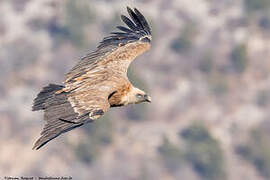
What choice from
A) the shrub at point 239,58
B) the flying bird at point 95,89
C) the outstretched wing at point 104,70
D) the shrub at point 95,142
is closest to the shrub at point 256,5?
the shrub at point 239,58

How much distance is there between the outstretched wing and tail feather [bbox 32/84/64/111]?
0.81ft

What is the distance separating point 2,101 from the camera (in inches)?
2122

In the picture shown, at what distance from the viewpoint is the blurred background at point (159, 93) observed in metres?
51.2

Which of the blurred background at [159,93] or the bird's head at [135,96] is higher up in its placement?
the blurred background at [159,93]

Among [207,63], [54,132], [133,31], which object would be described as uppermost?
[207,63]

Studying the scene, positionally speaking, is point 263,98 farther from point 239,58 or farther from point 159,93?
point 159,93

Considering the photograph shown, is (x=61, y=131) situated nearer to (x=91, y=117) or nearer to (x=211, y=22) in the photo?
(x=91, y=117)

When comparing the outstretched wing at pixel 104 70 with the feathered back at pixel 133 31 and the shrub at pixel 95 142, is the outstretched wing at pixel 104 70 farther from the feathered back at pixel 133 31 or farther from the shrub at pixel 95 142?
the shrub at pixel 95 142

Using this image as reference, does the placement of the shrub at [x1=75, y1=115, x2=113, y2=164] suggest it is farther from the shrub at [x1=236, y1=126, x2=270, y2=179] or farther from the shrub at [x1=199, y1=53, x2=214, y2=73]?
the shrub at [x1=236, y1=126, x2=270, y2=179]

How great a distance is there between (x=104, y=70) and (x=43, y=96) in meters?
2.11

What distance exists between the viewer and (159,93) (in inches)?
2170

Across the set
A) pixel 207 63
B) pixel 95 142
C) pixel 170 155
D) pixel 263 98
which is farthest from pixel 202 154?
pixel 95 142

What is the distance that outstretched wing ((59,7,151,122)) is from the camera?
48.1 ft

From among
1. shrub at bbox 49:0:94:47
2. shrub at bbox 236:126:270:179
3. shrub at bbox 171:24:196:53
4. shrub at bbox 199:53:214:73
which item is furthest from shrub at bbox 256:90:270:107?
shrub at bbox 49:0:94:47
